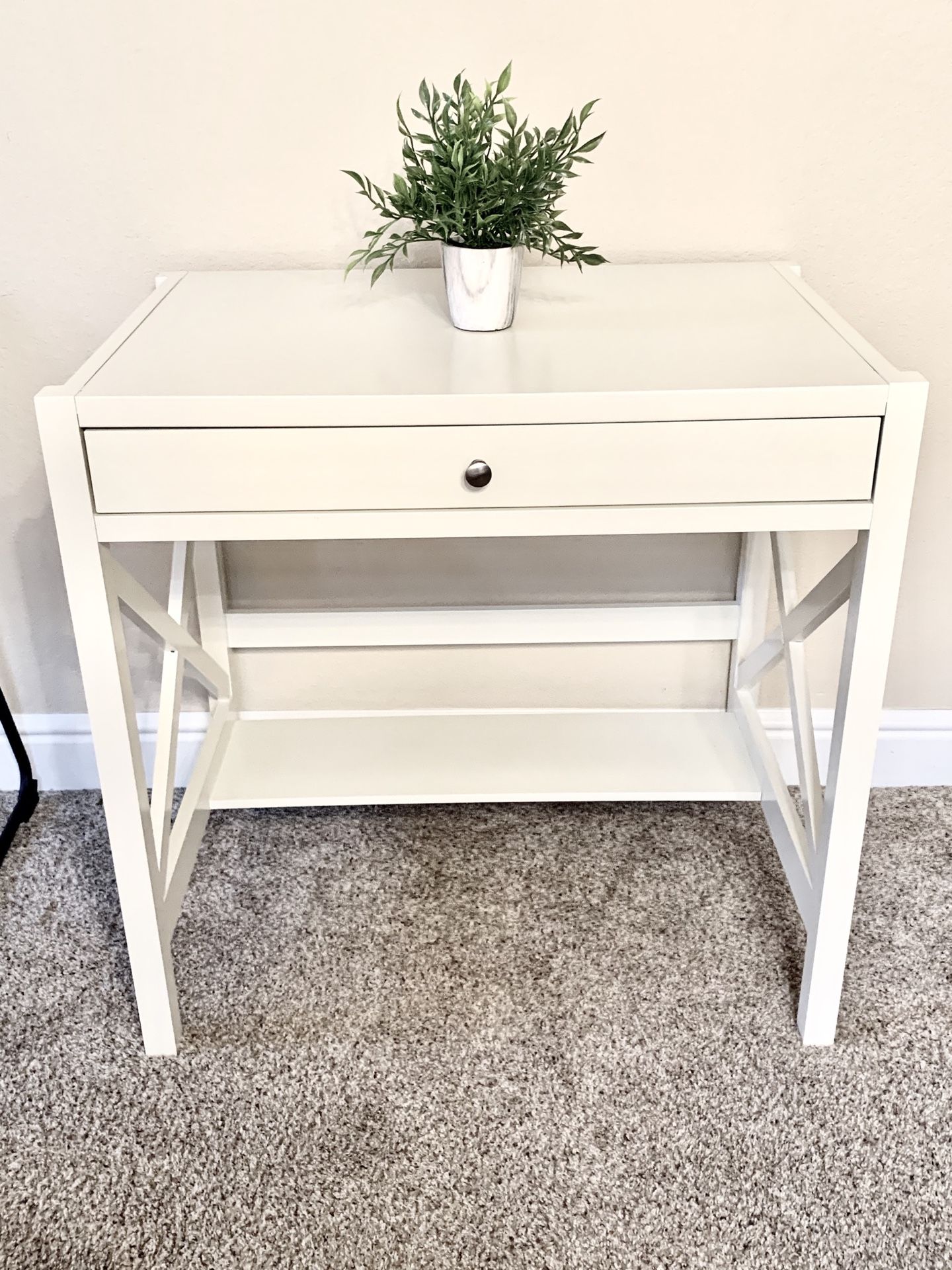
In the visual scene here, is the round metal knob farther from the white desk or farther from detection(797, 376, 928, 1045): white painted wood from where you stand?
detection(797, 376, 928, 1045): white painted wood

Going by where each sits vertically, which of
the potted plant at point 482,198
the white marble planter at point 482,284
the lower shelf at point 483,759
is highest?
the potted plant at point 482,198

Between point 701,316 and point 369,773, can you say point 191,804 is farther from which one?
point 701,316

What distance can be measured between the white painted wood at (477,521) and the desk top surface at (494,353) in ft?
0.29

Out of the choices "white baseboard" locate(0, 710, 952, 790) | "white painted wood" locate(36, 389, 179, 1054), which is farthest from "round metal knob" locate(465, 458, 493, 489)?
"white baseboard" locate(0, 710, 952, 790)

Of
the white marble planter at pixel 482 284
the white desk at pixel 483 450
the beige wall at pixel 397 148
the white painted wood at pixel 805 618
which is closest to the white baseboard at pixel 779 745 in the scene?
the white painted wood at pixel 805 618

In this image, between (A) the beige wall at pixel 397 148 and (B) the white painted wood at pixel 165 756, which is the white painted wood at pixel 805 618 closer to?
(A) the beige wall at pixel 397 148

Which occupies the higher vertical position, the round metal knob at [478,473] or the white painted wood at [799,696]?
the round metal knob at [478,473]

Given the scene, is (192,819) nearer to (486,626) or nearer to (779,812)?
(486,626)

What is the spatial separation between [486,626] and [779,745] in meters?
0.48

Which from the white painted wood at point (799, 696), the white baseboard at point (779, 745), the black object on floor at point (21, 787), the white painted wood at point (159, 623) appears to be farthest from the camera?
the white baseboard at point (779, 745)

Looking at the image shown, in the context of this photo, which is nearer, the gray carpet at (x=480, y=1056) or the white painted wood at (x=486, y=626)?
the gray carpet at (x=480, y=1056)

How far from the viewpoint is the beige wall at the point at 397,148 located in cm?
129

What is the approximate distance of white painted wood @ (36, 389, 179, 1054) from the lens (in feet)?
3.28

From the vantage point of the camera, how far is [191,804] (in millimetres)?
1373
